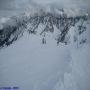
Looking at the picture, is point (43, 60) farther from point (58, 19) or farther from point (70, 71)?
point (58, 19)

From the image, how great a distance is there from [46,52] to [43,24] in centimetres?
33

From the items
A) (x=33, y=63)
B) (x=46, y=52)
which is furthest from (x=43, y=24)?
(x=33, y=63)

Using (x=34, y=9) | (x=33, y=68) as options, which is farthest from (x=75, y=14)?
(x=33, y=68)

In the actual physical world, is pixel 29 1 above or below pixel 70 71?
above

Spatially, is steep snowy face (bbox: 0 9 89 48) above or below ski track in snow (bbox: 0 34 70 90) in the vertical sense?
above

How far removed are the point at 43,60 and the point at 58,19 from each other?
51cm

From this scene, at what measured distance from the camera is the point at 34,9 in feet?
7.51

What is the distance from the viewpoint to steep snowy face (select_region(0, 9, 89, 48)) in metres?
2.26

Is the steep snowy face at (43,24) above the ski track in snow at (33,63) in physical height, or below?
above

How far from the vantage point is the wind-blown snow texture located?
7.46 ft

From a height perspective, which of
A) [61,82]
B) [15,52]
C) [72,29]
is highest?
[72,29]

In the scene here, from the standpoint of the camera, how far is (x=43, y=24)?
91.0 inches

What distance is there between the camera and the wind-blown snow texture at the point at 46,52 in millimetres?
2273

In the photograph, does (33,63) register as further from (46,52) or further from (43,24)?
(43,24)
